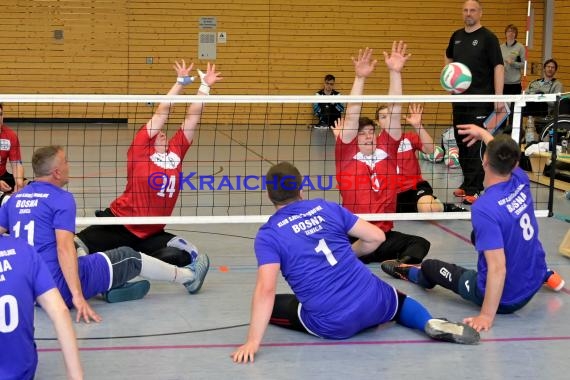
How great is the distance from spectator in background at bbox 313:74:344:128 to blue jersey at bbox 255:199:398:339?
14.0m

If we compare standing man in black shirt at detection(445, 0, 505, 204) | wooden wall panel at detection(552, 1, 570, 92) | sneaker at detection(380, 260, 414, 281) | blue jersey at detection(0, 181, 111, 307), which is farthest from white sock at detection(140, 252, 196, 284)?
wooden wall panel at detection(552, 1, 570, 92)

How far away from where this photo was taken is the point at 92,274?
187 inches

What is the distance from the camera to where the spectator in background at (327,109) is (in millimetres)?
18281

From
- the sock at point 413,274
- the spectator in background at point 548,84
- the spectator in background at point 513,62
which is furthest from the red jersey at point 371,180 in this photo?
the spectator in background at point 513,62

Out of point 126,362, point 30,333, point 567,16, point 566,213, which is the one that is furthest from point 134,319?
point 567,16

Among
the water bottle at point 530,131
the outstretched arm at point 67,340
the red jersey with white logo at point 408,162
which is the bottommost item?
the outstretched arm at point 67,340

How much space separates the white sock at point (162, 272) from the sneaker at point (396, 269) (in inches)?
56.6

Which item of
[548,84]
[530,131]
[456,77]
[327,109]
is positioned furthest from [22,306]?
[327,109]

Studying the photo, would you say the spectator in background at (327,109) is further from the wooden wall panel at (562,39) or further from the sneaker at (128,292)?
the sneaker at (128,292)

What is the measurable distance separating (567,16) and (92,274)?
1696 cm

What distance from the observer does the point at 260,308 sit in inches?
155

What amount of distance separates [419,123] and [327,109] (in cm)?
1198

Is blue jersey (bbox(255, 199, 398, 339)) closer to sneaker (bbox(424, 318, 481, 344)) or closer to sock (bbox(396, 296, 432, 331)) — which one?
sock (bbox(396, 296, 432, 331))

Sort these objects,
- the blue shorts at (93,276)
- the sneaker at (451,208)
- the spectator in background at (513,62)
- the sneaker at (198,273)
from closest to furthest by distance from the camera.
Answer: the blue shorts at (93,276) → the sneaker at (198,273) → the sneaker at (451,208) → the spectator in background at (513,62)
